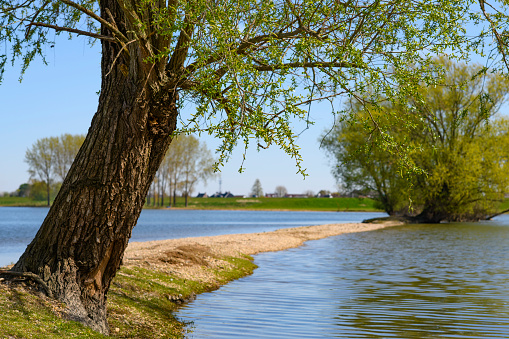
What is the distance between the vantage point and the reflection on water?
10.5 meters

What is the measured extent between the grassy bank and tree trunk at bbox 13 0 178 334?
431 mm

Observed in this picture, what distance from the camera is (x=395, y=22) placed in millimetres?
8898

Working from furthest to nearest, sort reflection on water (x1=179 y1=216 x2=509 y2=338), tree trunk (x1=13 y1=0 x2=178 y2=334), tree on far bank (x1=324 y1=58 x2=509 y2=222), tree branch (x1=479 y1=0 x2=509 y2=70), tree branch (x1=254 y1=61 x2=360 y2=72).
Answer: tree on far bank (x1=324 y1=58 x2=509 y2=222), reflection on water (x1=179 y1=216 x2=509 y2=338), tree branch (x1=479 y1=0 x2=509 y2=70), tree trunk (x1=13 y1=0 x2=178 y2=334), tree branch (x1=254 y1=61 x2=360 y2=72)

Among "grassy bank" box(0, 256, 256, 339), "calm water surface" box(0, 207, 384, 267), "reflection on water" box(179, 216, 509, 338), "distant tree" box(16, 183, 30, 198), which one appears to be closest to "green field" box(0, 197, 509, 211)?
"distant tree" box(16, 183, 30, 198)

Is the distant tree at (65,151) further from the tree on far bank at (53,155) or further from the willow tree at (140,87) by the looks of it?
the willow tree at (140,87)

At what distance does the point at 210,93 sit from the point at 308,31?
2.11 meters

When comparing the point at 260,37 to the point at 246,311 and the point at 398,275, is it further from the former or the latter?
the point at 398,275

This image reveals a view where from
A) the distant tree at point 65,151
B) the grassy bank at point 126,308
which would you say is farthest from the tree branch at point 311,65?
the distant tree at point 65,151

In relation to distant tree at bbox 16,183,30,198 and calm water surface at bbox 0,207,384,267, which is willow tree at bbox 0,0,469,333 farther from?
distant tree at bbox 16,183,30,198

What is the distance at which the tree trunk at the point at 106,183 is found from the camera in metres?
8.56

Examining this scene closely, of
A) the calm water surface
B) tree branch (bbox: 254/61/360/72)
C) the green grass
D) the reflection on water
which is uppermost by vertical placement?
tree branch (bbox: 254/61/360/72)

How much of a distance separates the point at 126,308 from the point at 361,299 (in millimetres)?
6362

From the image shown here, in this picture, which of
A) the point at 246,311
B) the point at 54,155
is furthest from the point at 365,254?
the point at 54,155

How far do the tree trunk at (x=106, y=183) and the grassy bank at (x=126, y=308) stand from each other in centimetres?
43
